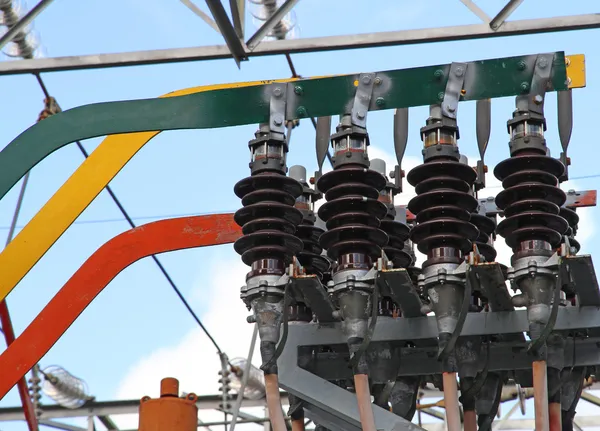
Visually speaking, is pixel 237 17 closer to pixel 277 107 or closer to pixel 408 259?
pixel 277 107

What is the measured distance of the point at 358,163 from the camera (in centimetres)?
848

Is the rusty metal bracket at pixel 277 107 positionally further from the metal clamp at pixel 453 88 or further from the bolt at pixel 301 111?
the metal clamp at pixel 453 88

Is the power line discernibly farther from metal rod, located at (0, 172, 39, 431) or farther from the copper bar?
the copper bar

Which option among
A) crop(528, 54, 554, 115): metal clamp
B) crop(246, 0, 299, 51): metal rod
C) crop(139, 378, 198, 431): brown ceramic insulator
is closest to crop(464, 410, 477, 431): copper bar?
crop(139, 378, 198, 431): brown ceramic insulator

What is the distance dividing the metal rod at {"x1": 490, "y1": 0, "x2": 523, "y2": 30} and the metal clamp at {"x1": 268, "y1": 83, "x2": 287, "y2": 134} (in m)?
2.51

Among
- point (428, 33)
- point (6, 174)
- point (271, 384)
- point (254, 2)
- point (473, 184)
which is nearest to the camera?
point (271, 384)

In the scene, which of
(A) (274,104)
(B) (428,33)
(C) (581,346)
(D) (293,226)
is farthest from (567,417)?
(B) (428,33)

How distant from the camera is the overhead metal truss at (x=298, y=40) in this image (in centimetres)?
1070

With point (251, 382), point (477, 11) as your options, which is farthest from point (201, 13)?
point (251, 382)

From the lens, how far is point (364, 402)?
Answer: 314 inches

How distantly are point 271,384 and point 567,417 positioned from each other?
1.85 m

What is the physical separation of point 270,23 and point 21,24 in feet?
7.15

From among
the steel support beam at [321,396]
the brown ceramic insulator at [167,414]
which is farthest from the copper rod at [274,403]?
the brown ceramic insulator at [167,414]

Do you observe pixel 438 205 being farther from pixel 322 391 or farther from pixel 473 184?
pixel 322 391
